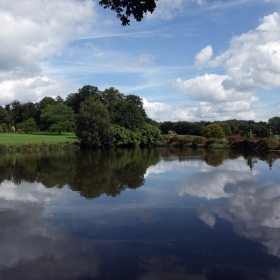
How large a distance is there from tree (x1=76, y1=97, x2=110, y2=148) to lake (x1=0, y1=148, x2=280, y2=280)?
31.9m

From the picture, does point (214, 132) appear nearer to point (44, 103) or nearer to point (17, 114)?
point (44, 103)

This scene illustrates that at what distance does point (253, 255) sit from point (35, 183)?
12440mm

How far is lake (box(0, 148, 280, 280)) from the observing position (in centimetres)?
606

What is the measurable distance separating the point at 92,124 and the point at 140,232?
39376 millimetres

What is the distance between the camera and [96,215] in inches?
385

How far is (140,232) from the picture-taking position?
8148mm

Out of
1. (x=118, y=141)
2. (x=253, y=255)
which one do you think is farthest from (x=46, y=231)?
(x=118, y=141)

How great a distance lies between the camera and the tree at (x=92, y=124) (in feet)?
152

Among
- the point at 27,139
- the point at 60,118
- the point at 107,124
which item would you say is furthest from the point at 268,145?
the point at 60,118

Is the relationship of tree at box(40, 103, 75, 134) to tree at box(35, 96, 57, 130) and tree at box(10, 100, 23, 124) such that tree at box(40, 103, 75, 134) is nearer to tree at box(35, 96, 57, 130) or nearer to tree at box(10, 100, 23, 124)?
tree at box(35, 96, 57, 130)

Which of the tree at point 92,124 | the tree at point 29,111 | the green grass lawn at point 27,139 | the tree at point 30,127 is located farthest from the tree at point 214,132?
the tree at point 29,111

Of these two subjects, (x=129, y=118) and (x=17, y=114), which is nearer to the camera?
(x=129, y=118)

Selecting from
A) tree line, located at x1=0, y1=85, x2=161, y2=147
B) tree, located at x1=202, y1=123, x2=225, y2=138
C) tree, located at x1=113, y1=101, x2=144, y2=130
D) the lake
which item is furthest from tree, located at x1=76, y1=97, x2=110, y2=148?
the lake

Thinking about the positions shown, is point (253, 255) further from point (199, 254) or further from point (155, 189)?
point (155, 189)
